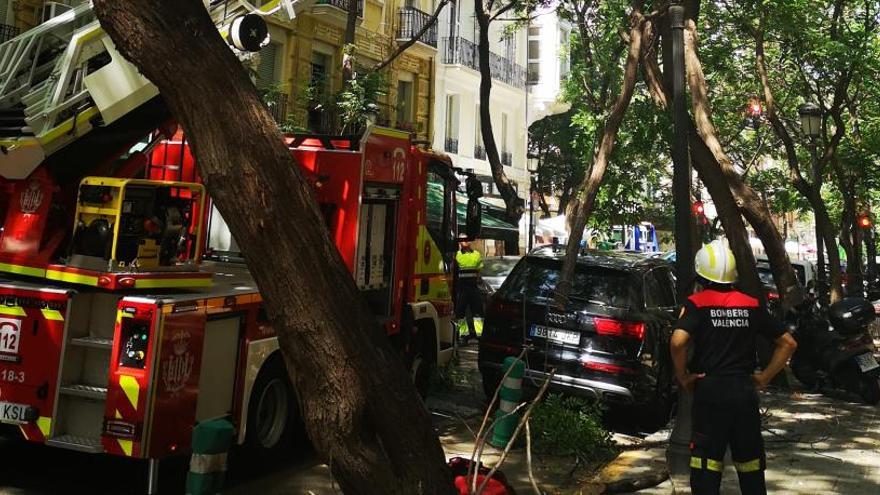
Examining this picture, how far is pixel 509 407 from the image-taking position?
6.93m

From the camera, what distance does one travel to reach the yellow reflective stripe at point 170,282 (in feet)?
17.3

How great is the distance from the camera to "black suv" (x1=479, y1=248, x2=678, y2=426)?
313 inches

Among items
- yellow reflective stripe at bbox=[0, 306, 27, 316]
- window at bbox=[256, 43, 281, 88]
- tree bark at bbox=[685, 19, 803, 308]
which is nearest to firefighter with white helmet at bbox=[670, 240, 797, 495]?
yellow reflective stripe at bbox=[0, 306, 27, 316]

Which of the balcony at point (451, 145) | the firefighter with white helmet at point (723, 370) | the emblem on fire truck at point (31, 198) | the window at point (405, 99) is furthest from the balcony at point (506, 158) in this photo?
the firefighter with white helmet at point (723, 370)

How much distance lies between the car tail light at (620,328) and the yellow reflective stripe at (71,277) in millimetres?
4844

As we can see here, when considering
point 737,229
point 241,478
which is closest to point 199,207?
point 241,478

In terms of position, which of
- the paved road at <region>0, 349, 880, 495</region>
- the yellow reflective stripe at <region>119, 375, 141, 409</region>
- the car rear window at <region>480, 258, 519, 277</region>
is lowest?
the paved road at <region>0, 349, 880, 495</region>

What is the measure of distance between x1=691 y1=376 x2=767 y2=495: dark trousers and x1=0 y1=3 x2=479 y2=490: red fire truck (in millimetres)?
3184

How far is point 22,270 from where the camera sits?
5.50m

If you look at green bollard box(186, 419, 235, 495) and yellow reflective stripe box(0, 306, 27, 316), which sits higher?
yellow reflective stripe box(0, 306, 27, 316)

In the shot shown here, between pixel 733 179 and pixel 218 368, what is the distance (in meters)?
7.02

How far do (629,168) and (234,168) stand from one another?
11.5 metres

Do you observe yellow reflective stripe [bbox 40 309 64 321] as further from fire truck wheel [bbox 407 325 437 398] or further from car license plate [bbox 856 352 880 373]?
car license plate [bbox 856 352 880 373]

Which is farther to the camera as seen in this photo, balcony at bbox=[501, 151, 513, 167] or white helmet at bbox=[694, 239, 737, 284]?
balcony at bbox=[501, 151, 513, 167]
